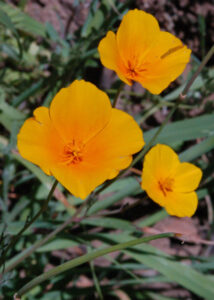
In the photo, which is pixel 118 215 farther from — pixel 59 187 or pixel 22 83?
pixel 22 83

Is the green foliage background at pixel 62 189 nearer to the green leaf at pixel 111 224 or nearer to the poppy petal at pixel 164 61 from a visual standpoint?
the green leaf at pixel 111 224

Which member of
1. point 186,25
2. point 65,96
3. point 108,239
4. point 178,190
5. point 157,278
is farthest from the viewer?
point 186,25

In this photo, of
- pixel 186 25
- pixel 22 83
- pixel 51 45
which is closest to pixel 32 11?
pixel 51 45

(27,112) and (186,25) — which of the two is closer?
(27,112)

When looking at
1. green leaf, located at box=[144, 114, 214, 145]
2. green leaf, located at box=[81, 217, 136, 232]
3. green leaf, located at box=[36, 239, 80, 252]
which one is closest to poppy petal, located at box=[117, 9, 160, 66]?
green leaf, located at box=[144, 114, 214, 145]

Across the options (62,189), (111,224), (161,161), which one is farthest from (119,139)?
(62,189)
